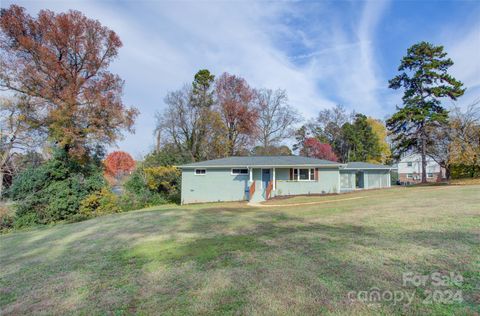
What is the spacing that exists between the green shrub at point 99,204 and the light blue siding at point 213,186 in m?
4.93

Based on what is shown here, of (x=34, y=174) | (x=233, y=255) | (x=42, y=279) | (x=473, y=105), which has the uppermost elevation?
(x=473, y=105)

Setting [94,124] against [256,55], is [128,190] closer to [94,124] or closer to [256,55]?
[94,124]

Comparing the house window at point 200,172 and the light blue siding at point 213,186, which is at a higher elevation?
the house window at point 200,172

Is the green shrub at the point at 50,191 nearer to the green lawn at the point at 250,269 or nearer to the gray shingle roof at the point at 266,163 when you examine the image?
the gray shingle roof at the point at 266,163

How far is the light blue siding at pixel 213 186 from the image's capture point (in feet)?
63.9

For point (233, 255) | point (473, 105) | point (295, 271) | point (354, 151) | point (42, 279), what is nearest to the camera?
point (295, 271)

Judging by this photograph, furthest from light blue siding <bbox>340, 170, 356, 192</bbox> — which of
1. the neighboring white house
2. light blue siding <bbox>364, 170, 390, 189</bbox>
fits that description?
the neighboring white house

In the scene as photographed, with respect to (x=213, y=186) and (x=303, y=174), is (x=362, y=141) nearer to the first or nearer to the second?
(x=303, y=174)

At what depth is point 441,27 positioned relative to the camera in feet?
44.7

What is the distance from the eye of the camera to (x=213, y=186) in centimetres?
1964

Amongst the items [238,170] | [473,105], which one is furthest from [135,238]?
[473,105]

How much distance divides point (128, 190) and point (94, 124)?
5.76m

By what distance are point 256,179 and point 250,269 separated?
15.8 m

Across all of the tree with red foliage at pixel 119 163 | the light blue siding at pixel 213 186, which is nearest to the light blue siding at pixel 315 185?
the light blue siding at pixel 213 186
